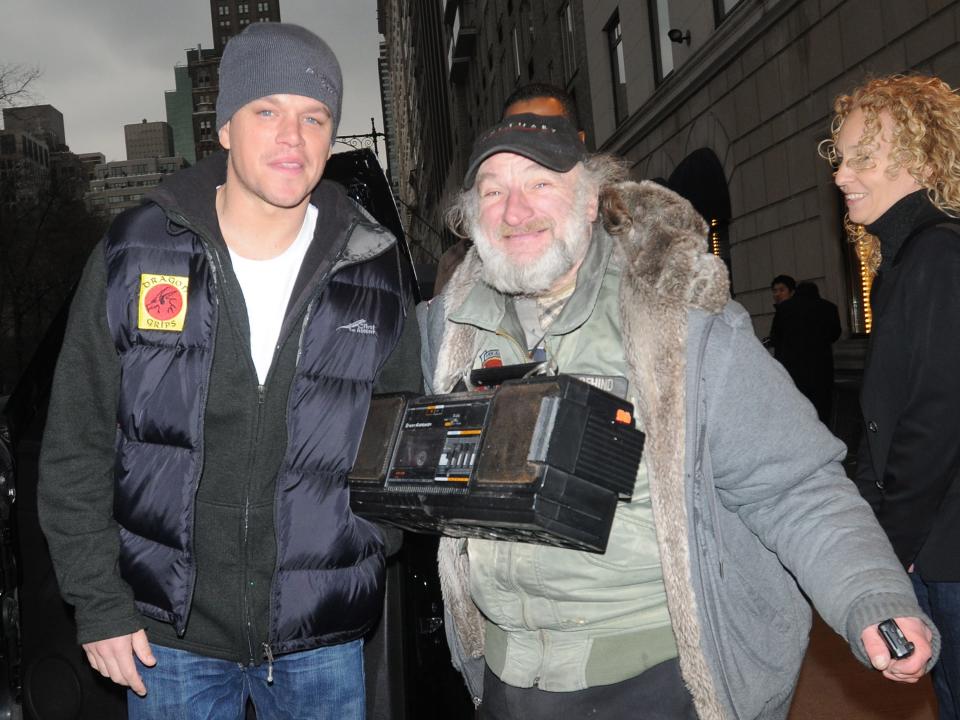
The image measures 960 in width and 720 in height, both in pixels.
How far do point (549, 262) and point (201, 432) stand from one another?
0.96 metres

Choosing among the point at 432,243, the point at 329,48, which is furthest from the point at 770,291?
the point at 432,243

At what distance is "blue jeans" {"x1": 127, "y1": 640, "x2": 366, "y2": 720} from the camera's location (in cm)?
241

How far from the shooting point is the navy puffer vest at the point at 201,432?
230 cm

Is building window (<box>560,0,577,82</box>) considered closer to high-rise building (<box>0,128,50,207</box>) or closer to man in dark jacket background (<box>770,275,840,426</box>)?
man in dark jacket background (<box>770,275,840,426</box>)

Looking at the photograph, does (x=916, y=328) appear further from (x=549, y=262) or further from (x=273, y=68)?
(x=273, y=68)

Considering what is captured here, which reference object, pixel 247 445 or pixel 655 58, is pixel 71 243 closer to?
pixel 655 58

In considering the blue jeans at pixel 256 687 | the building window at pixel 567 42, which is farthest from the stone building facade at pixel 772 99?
the blue jeans at pixel 256 687

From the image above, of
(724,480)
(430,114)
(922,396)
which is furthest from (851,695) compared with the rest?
(430,114)

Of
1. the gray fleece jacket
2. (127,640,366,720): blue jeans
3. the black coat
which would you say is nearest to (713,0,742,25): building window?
the black coat

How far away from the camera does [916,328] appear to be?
2680mm

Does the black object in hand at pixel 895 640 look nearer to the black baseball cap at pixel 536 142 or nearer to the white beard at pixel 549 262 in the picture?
the white beard at pixel 549 262

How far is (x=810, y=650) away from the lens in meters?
5.12

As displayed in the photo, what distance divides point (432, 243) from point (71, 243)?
42.0 metres

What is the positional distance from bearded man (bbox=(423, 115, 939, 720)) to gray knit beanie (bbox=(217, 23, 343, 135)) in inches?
18.6
